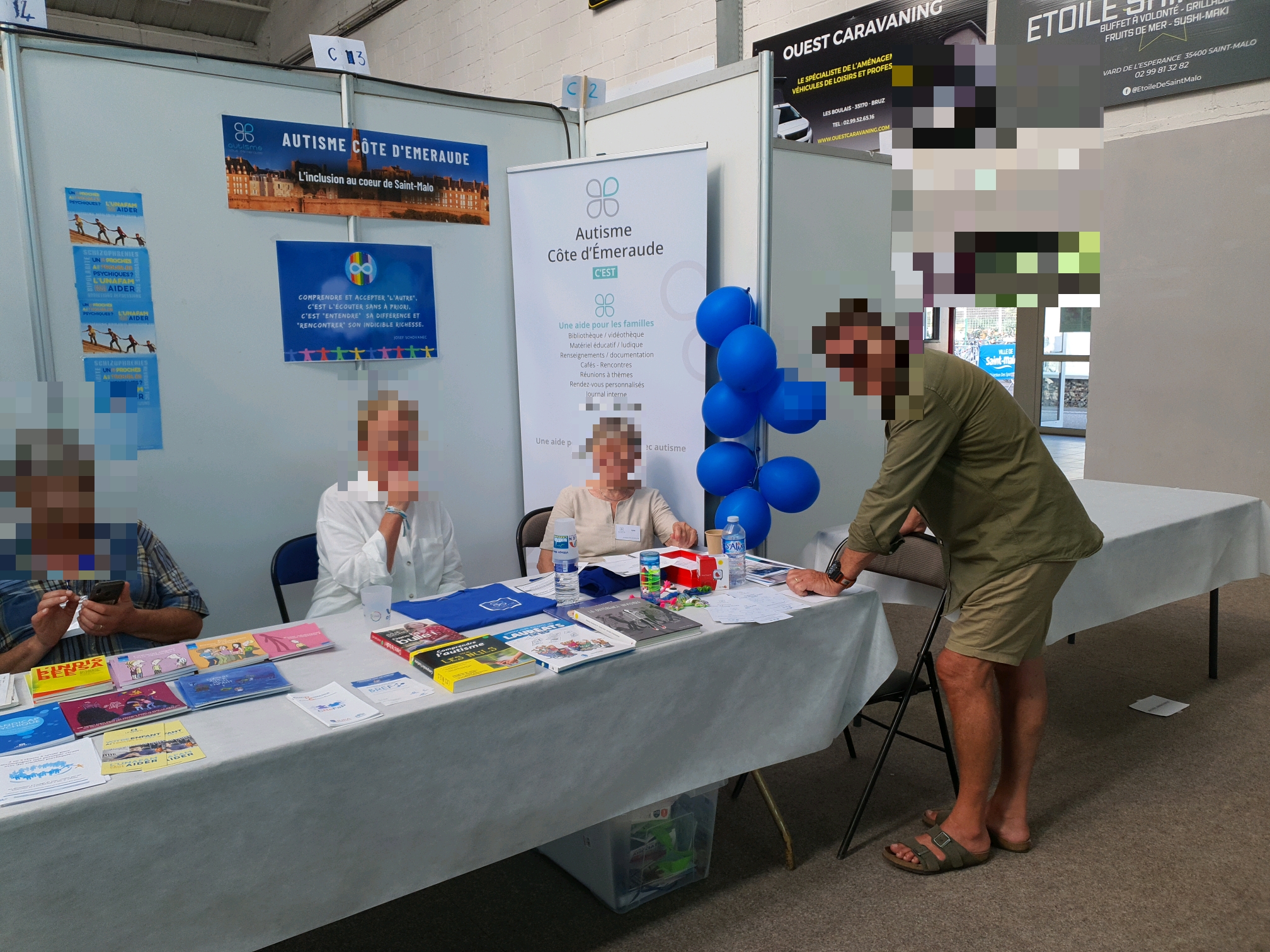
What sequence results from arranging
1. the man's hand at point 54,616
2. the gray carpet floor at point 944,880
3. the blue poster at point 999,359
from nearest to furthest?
1. the man's hand at point 54,616
2. the gray carpet floor at point 944,880
3. the blue poster at point 999,359

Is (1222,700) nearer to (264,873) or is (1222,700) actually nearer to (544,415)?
(544,415)

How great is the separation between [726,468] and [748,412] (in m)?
0.22

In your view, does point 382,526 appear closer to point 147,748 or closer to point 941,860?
point 147,748

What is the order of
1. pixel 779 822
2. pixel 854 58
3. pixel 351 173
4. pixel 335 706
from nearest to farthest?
pixel 335 706, pixel 779 822, pixel 351 173, pixel 854 58

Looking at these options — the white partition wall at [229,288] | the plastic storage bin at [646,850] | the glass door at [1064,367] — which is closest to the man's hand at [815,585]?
the plastic storage bin at [646,850]

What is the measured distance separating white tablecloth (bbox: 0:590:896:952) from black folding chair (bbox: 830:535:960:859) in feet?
1.02

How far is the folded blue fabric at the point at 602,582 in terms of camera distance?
2.28 metres

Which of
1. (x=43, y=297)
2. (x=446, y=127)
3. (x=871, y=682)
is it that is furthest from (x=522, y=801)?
(x=446, y=127)

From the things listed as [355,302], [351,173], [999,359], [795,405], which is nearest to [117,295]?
[355,302]

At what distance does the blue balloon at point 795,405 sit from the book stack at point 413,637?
4.77ft

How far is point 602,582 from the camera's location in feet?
7.51

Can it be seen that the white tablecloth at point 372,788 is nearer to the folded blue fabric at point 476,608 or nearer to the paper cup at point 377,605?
the paper cup at point 377,605

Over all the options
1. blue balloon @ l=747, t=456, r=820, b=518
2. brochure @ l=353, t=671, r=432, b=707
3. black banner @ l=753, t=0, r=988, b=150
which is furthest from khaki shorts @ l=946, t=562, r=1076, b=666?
black banner @ l=753, t=0, r=988, b=150

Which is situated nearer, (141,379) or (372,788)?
(372,788)
